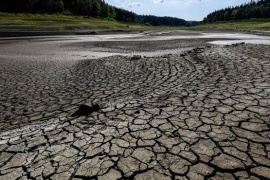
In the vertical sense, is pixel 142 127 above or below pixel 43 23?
below

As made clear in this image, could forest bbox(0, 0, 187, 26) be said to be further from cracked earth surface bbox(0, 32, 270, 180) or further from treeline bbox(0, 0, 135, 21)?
cracked earth surface bbox(0, 32, 270, 180)

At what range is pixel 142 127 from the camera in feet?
13.0

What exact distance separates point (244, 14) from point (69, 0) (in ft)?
243

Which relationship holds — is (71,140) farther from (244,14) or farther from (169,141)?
(244,14)

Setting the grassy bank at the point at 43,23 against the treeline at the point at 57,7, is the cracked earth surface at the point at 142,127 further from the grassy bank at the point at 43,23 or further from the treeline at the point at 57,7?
the treeline at the point at 57,7

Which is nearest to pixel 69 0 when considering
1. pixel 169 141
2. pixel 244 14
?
pixel 244 14

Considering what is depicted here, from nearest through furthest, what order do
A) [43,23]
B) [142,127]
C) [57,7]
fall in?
1. [142,127]
2. [43,23]
3. [57,7]

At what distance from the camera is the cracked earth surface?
294cm

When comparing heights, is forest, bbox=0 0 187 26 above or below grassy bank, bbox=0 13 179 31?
above

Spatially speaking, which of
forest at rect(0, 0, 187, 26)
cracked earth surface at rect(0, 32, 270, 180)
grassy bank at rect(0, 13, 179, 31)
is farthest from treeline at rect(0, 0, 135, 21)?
cracked earth surface at rect(0, 32, 270, 180)

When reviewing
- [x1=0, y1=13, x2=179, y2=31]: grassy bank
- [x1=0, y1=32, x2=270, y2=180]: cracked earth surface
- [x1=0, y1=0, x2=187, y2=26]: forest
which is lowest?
[x1=0, y1=32, x2=270, y2=180]: cracked earth surface

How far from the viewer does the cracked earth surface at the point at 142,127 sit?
2936 mm

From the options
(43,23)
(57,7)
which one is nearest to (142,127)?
(43,23)

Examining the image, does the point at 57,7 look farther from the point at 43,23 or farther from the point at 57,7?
the point at 43,23
